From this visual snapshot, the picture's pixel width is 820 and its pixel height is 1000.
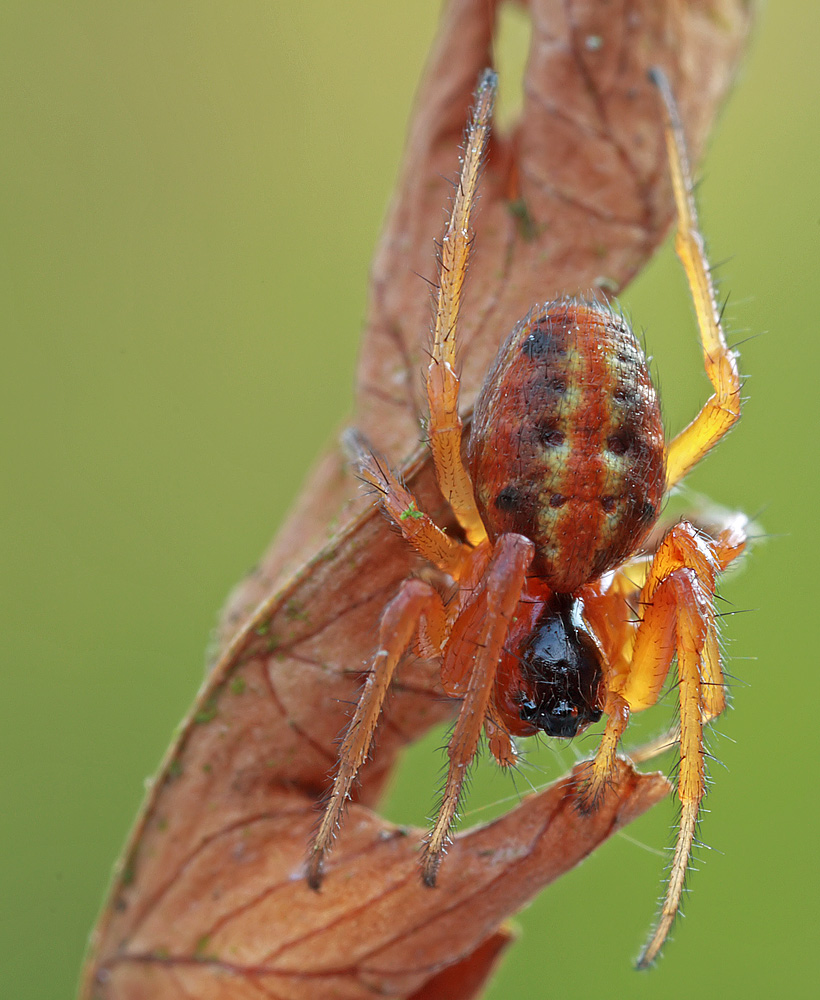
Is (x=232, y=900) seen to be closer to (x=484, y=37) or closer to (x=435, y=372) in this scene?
(x=435, y=372)

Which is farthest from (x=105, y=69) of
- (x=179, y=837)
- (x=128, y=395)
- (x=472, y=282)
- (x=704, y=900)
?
(x=704, y=900)

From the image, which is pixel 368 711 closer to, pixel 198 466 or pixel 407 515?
pixel 407 515

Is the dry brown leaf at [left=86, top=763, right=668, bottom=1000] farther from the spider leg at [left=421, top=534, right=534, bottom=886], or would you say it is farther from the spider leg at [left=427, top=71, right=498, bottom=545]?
the spider leg at [left=427, top=71, right=498, bottom=545]

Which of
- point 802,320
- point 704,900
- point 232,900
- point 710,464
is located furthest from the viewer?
point 802,320

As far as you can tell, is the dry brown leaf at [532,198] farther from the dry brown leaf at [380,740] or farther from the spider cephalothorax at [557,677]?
the spider cephalothorax at [557,677]

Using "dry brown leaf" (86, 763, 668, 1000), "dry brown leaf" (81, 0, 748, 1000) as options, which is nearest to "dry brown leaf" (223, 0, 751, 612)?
"dry brown leaf" (81, 0, 748, 1000)

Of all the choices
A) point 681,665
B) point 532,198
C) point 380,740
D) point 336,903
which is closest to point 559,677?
point 681,665
